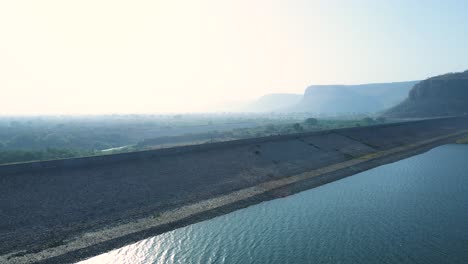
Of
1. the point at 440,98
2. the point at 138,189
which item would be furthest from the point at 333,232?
the point at 440,98

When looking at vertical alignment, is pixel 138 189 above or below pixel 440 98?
below

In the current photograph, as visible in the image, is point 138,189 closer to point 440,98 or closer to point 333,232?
point 333,232

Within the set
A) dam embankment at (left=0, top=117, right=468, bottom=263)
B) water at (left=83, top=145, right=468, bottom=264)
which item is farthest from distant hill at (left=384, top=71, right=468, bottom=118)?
water at (left=83, top=145, right=468, bottom=264)

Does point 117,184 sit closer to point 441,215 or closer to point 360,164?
point 441,215

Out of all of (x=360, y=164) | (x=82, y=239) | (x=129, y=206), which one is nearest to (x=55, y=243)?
(x=82, y=239)

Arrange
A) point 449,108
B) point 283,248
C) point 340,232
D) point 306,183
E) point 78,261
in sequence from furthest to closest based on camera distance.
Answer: point 449,108 → point 306,183 → point 340,232 → point 283,248 → point 78,261

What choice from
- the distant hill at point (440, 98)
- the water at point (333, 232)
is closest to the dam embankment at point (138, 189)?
the water at point (333, 232)
